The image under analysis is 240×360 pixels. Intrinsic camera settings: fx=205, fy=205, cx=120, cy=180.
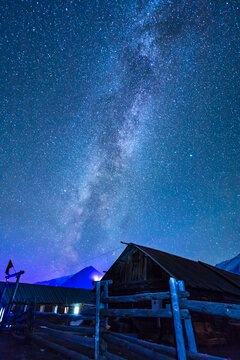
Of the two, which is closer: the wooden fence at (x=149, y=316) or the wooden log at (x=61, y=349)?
the wooden fence at (x=149, y=316)

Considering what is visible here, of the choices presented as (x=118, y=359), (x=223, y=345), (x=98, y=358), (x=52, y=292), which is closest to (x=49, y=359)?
(x=98, y=358)

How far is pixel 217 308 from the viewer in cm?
399

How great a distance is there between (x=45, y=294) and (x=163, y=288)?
2349 centimetres

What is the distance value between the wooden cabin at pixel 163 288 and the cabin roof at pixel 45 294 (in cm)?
1506

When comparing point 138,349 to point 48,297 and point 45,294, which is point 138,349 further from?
point 45,294

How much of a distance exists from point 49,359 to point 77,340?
110cm

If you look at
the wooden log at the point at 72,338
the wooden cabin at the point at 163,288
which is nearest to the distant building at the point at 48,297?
the wooden cabin at the point at 163,288

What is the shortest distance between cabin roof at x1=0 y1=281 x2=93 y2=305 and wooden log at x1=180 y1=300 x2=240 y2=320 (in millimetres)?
26335

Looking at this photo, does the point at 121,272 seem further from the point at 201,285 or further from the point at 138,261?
the point at 201,285

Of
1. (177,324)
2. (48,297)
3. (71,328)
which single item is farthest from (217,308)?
(48,297)

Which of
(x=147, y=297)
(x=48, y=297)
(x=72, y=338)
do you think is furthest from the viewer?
(x=48, y=297)

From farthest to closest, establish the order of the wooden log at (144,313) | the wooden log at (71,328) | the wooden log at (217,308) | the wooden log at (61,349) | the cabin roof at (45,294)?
1. the cabin roof at (45,294)
2. the wooden log at (71,328)
3. the wooden log at (61,349)
4. the wooden log at (144,313)
5. the wooden log at (217,308)

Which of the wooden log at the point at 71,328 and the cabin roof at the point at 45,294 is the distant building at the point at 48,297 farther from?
the wooden log at the point at 71,328

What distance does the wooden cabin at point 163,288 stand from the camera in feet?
37.5
